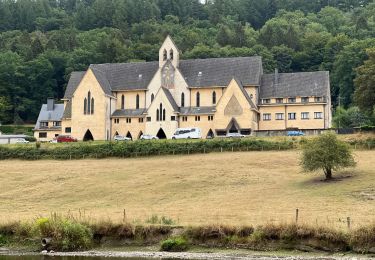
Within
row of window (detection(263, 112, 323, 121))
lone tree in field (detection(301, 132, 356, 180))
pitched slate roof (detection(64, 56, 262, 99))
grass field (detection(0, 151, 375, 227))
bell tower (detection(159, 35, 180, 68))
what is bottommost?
grass field (detection(0, 151, 375, 227))

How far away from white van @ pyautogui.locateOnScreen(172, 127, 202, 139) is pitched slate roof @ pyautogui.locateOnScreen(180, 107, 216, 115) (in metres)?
4.80

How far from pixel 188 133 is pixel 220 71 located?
13.6m

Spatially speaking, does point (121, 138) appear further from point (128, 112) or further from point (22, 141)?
point (22, 141)

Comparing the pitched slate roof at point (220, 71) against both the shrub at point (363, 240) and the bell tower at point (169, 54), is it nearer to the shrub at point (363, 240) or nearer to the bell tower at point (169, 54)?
A: the bell tower at point (169, 54)

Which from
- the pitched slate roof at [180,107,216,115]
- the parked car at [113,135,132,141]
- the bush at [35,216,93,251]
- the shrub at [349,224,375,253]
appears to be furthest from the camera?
the pitched slate roof at [180,107,216,115]

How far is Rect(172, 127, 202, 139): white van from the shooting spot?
3108 inches

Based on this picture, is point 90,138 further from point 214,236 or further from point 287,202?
point 214,236

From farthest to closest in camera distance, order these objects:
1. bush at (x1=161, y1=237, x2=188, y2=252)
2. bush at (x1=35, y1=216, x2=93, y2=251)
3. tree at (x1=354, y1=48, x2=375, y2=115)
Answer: tree at (x1=354, y1=48, x2=375, y2=115) → bush at (x1=35, y1=216, x2=93, y2=251) → bush at (x1=161, y1=237, x2=188, y2=252)

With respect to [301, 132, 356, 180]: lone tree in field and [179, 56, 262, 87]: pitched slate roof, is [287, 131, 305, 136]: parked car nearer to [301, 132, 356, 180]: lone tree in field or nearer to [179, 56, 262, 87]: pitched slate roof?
[179, 56, 262, 87]: pitched slate roof

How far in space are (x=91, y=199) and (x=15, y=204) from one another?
5.70m

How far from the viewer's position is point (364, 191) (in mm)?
47438

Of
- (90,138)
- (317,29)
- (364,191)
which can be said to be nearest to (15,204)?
(364,191)

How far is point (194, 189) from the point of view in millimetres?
52812

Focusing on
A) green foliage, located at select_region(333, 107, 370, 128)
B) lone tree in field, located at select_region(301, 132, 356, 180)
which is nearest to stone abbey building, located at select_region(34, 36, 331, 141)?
lone tree in field, located at select_region(301, 132, 356, 180)
